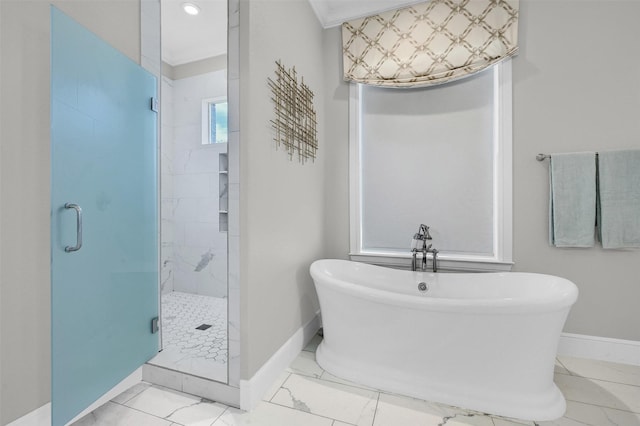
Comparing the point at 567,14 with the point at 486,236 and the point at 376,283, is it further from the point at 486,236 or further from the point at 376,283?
the point at 376,283

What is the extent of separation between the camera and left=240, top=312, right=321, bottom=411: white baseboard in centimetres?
144

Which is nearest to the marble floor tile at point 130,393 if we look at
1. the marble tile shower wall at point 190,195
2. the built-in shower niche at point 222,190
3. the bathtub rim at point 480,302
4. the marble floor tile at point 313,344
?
the marble floor tile at point 313,344

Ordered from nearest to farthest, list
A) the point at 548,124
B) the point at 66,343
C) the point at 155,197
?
the point at 66,343, the point at 155,197, the point at 548,124

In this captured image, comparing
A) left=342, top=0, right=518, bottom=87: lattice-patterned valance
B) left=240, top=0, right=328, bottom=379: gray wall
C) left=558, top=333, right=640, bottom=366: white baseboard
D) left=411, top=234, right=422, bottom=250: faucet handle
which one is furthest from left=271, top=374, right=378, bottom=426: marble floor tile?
left=342, top=0, right=518, bottom=87: lattice-patterned valance

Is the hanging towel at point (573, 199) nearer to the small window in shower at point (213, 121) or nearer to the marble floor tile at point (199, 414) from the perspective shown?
the marble floor tile at point (199, 414)

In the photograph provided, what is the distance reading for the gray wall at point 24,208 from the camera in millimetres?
1024

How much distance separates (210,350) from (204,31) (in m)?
3.11

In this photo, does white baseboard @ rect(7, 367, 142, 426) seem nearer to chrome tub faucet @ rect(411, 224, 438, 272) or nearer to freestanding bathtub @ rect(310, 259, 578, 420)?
freestanding bathtub @ rect(310, 259, 578, 420)

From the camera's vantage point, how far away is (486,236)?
222cm

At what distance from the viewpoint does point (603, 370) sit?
1776 mm

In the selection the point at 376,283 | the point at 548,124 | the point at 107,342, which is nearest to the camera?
the point at 107,342

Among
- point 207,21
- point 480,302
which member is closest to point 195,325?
point 480,302

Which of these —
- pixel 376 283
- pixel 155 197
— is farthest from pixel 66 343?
pixel 376 283

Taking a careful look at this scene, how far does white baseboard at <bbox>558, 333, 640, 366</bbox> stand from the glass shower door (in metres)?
2.84
